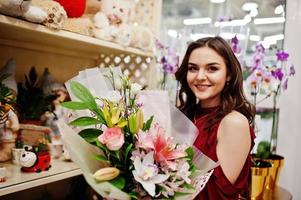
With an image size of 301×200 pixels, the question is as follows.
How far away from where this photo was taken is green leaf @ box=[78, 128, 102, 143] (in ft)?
2.18

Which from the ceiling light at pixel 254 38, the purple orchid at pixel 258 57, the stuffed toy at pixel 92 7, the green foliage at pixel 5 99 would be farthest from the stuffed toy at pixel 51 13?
the ceiling light at pixel 254 38

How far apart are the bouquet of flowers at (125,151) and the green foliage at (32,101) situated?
2.03 feet

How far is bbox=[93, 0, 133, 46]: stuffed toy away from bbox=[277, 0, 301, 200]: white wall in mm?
1002

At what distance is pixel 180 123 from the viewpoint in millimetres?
794

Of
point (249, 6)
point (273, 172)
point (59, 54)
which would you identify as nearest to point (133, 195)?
point (273, 172)

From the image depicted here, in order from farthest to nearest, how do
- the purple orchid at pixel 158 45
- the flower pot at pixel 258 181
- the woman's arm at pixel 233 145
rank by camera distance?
the purple orchid at pixel 158 45 → the flower pot at pixel 258 181 → the woman's arm at pixel 233 145

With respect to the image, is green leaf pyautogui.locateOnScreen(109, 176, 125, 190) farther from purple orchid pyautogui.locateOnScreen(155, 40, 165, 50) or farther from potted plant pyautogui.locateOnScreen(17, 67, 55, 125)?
purple orchid pyautogui.locateOnScreen(155, 40, 165, 50)

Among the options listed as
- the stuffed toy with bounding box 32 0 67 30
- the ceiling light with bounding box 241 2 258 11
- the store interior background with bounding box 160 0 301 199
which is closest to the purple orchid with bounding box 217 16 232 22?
the store interior background with bounding box 160 0 301 199

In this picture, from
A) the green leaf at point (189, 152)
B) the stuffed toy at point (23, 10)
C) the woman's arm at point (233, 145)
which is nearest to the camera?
the green leaf at point (189, 152)

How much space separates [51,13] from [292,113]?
1.48 metres

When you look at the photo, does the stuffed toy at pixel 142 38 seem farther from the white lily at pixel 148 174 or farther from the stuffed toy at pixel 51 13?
the white lily at pixel 148 174

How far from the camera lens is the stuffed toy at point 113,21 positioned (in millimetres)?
1326

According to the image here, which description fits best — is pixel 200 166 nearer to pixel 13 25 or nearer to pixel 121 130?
pixel 121 130

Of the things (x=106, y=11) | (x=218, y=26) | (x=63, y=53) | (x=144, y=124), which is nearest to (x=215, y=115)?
(x=144, y=124)
